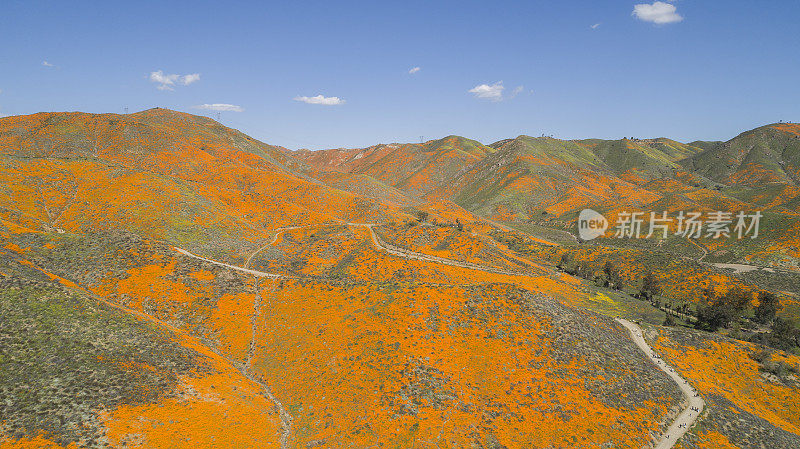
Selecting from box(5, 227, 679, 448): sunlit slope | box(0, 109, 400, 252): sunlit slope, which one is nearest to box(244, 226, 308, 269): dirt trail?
box(0, 109, 400, 252): sunlit slope

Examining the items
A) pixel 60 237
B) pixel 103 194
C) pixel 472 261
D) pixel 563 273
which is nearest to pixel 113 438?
pixel 60 237

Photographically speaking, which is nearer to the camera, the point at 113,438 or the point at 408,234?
the point at 113,438

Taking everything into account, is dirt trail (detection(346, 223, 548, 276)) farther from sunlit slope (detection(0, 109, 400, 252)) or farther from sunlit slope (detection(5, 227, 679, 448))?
sunlit slope (detection(0, 109, 400, 252))

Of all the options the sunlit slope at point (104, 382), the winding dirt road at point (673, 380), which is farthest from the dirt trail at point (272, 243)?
the sunlit slope at point (104, 382)

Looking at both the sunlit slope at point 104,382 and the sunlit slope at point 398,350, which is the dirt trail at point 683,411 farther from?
the sunlit slope at point 104,382

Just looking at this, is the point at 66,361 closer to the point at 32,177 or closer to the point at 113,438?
the point at 113,438

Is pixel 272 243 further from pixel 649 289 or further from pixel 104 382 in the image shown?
pixel 649 289

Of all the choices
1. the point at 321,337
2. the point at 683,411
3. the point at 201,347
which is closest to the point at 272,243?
the point at 201,347

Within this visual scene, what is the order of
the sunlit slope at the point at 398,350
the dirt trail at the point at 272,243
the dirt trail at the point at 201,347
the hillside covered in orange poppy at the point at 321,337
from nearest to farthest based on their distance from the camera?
1. the hillside covered in orange poppy at the point at 321,337
2. the sunlit slope at the point at 398,350
3. the dirt trail at the point at 201,347
4. the dirt trail at the point at 272,243
